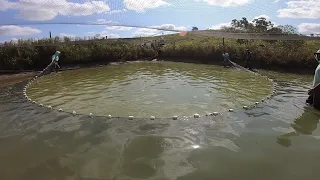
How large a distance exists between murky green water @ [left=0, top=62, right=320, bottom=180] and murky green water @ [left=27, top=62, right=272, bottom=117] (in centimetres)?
139

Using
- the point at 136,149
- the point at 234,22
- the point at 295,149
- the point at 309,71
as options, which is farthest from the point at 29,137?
the point at 234,22

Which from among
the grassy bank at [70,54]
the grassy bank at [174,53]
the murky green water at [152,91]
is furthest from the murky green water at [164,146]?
the grassy bank at [70,54]

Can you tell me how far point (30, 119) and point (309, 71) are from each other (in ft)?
58.8

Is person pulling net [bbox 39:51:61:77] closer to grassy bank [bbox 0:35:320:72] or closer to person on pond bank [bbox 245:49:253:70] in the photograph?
grassy bank [bbox 0:35:320:72]

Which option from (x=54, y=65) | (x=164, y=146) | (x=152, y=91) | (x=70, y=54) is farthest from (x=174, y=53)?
(x=164, y=146)

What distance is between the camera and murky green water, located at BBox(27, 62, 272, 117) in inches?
477

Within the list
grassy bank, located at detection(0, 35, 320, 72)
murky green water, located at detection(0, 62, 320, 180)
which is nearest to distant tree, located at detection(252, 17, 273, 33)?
grassy bank, located at detection(0, 35, 320, 72)

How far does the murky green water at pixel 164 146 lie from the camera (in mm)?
6828

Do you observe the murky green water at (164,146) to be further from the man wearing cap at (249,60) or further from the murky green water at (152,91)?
the man wearing cap at (249,60)

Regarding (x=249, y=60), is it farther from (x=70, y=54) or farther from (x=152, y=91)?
(x=70, y=54)

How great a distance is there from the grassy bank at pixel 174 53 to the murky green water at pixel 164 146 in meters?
11.8

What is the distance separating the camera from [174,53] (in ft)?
97.7

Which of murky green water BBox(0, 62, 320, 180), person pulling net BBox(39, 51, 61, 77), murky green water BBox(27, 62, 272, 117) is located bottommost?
murky green water BBox(0, 62, 320, 180)

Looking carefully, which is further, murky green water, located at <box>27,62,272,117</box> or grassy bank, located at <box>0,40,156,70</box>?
grassy bank, located at <box>0,40,156,70</box>
